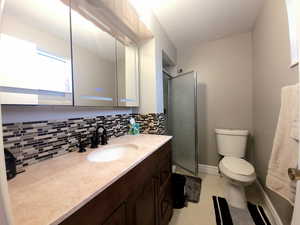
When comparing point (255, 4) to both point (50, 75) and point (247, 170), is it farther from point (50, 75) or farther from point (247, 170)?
point (50, 75)

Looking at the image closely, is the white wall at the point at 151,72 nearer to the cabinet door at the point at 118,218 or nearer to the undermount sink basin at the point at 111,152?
the undermount sink basin at the point at 111,152

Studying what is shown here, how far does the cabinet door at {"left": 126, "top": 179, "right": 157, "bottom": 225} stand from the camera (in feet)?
2.39

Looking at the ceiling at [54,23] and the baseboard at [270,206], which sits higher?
the ceiling at [54,23]

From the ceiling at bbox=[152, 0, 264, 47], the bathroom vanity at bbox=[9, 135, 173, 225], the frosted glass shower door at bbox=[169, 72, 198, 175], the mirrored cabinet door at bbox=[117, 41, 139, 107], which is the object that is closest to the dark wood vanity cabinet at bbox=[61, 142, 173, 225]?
the bathroom vanity at bbox=[9, 135, 173, 225]

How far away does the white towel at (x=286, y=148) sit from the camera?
831mm

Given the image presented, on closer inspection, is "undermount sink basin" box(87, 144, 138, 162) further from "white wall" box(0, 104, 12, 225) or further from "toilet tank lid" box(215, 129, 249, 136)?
"toilet tank lid" box(215, 129, 249, 136)

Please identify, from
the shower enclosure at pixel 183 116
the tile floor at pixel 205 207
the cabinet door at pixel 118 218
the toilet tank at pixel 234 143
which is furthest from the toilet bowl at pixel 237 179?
the cabinet door at pixel 118 218

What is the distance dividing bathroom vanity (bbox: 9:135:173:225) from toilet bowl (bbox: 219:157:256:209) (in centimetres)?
95

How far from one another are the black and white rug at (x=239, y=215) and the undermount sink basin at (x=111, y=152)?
118cm

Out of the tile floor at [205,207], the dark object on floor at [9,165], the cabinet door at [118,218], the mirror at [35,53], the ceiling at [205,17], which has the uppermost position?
the ceiling at [205,17]

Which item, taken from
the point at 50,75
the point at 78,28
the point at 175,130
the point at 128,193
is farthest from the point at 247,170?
the point at 78,28

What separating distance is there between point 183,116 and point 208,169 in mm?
1026

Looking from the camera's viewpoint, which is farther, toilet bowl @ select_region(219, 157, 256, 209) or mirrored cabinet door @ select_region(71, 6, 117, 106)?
toilet bowl @ select_region(219, 157, 256, 209)

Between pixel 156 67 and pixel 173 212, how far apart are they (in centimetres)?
171
